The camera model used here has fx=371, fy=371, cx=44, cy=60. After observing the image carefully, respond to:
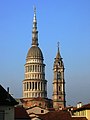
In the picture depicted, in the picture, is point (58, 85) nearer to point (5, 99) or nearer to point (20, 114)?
point (20, 114)

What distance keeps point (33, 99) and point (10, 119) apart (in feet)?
322

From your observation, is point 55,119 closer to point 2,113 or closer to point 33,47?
point 2,113

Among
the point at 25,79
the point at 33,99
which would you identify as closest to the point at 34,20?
the point at 25,79

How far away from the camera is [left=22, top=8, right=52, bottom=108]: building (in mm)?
129875

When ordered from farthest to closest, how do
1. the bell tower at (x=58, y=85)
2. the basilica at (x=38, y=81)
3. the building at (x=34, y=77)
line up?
the building at (x=34, y=77) → the basilica at (x=38, y=81) → the bell tower at (x=58, y=85)

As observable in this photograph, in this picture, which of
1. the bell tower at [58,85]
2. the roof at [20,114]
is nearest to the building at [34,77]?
the bell tower at [58,85]

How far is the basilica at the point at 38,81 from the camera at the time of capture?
123 m

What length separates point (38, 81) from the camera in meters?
131

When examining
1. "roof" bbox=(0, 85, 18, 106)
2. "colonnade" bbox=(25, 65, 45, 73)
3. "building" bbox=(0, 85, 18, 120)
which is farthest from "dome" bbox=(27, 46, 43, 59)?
"building" bbox=(0, 85, 18, 120)

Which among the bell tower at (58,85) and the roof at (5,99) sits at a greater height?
the bell tower at (58,85)

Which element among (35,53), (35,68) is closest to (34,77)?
(35,68)

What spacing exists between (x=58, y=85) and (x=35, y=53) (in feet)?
55.5

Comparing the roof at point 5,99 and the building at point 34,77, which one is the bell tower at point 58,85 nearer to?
the building at point 34,77

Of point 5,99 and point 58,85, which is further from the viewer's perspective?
point 58,85
